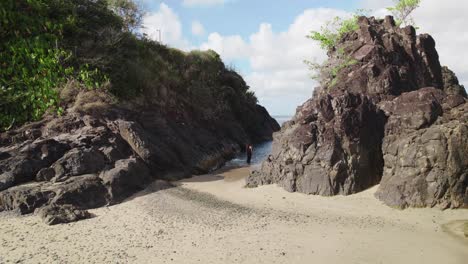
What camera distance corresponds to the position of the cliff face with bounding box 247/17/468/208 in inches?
677

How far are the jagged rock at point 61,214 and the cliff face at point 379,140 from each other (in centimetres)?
969

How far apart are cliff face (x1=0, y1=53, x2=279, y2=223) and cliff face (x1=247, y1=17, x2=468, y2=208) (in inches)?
274

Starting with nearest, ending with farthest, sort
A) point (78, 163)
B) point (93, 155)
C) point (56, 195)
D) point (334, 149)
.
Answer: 1. point (56, 195)
2. point (334, 149)
3. point (78, 163)
4. point (93, 155)

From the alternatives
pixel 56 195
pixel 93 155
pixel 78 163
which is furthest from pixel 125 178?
pixel 56 195

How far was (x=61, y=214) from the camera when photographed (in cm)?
1625

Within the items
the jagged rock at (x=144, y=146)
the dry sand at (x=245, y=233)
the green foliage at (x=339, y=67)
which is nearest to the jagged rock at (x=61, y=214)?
the dry sand at (x=245, y=233)

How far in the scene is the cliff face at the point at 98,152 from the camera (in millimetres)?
18312

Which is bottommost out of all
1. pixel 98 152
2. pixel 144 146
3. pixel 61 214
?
pixel 61 214

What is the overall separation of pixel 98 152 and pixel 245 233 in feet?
36.8

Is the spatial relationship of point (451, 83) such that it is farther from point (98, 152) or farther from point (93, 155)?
point (93, 155)

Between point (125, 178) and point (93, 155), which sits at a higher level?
point (93, 155)

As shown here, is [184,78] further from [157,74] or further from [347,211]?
[347,211]

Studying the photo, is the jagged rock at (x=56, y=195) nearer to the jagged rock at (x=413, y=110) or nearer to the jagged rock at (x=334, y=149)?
the jagged rock at (x=334, y=149)

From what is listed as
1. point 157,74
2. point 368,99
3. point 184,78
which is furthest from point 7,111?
point 184,78
